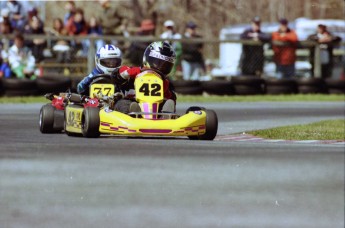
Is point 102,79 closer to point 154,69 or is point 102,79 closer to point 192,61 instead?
point 154,69

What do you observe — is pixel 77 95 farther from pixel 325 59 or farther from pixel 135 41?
pixel 325 59

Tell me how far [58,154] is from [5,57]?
1247 cm

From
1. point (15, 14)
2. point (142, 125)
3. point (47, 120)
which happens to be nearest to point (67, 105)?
point (47, 120)

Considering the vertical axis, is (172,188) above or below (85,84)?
below

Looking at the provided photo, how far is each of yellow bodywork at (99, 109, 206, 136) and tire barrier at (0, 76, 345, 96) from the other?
338 inches

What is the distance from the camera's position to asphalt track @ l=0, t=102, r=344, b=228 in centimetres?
588

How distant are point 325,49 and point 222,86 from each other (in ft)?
8.57

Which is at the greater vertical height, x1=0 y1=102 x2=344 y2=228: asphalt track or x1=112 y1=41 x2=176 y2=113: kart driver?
x1=112 y1=41 x2=176 y2=113: kart driver

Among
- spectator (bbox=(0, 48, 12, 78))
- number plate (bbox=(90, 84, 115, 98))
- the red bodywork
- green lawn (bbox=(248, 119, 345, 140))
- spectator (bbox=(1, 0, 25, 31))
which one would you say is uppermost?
spectator (bbox=(1, 0, 25, 31))

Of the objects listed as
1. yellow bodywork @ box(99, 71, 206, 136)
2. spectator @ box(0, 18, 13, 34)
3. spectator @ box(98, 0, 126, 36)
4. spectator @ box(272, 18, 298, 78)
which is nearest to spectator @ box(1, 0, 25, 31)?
spectator @ box(0, 18, 13, 34)

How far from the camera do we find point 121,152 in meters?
7.03

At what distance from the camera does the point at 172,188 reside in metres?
6.20

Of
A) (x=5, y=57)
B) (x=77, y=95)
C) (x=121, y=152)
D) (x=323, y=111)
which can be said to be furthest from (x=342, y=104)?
(x=121, y=152)

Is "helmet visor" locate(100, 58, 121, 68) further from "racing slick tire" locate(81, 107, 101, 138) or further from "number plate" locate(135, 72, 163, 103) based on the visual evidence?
"racing slick tire" locate(81, 107, 101, 138)
